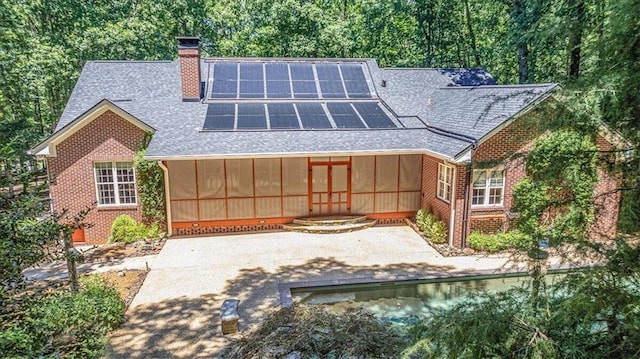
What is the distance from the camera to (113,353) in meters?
6.89

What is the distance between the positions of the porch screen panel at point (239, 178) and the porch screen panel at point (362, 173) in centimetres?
380

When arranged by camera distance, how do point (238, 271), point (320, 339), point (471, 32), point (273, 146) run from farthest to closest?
point (471, 32)
point (273, 146)
point (238, 271)
point (320, 339)

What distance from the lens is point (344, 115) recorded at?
15.7 metres

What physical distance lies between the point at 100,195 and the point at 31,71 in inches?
425

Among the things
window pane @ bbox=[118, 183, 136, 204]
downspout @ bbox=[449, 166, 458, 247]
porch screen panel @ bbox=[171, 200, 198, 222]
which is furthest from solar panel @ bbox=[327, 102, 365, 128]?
window pane @ bbox=[118, 183, 136, 204]

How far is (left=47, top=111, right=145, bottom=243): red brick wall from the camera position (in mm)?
12664

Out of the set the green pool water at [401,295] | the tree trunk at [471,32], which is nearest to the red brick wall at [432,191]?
the green pool water at [401,295]

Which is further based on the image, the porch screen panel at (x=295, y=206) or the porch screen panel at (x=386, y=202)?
the porch screen panel at (x=386, y=202)

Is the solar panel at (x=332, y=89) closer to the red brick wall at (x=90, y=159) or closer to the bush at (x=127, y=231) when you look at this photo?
the red brick wall at (x=90, y=159)

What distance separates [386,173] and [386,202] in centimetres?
111

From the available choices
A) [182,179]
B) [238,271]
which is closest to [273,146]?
[182,179]

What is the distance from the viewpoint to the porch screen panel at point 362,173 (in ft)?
48.5

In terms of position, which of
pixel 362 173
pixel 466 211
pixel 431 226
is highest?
pixel 362 173

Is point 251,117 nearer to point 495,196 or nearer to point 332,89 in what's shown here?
point 332,89
